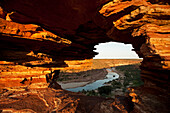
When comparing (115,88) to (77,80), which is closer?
(115,88)

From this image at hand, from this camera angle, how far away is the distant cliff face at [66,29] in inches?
191

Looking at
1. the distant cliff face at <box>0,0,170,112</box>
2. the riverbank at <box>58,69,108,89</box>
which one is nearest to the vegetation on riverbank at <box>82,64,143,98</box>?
the riverbank at <box>58,69,108,89</box>

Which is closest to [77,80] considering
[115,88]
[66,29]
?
[115,88]

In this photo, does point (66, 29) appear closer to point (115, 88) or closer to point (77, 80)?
point (115, 88)

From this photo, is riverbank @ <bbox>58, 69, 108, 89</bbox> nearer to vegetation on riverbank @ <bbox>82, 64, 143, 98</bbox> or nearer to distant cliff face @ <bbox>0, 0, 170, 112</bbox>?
vegetation on riverbank @ <bbox>82, 64, 143, 98</bbox>

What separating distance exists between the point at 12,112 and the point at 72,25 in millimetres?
7667

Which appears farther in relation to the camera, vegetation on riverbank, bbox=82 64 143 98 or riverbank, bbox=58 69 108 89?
riverbank, bbox=58 69 108 89

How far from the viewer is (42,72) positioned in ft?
29.0

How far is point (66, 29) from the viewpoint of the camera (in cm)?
862

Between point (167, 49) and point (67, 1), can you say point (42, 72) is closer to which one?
point (67, 1)

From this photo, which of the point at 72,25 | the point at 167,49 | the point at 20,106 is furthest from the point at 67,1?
the point at 20,106

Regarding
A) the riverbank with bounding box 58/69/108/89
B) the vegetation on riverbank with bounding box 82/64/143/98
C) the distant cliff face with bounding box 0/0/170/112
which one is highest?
the distant cliff face with bounding box 0/0/170/112

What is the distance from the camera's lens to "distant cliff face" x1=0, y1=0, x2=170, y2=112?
4.85m

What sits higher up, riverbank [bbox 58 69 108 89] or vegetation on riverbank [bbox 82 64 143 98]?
vegetation on riverbank [bbox 82 64 143 98]
